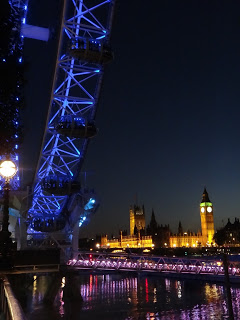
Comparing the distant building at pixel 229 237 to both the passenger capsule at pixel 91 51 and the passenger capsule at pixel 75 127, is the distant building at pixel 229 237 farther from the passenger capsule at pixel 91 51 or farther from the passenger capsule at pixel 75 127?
the passenger capsule at pixel 91 51

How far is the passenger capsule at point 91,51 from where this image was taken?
2377 centimetres

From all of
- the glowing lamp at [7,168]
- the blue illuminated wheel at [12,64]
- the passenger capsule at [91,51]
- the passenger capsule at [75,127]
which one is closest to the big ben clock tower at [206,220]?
the passenger capsule at [75,127]

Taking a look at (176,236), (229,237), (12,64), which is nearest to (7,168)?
(12,64)

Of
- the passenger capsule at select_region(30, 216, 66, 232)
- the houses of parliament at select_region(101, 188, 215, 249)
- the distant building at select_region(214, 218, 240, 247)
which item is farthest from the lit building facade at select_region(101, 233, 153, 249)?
the passenger capsule at select_region(30, 216, 66, 232)

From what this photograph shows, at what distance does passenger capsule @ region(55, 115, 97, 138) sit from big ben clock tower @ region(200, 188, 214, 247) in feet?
527

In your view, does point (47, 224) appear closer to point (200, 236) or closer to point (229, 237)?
point (229, 237)

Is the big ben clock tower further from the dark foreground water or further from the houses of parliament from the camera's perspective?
the dark foreground water

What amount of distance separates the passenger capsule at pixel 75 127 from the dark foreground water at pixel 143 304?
14.8m

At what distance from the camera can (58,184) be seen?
3544 centimetres

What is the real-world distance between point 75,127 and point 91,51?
6198mm

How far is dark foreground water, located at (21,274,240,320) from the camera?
3134cm

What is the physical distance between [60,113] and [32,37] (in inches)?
229

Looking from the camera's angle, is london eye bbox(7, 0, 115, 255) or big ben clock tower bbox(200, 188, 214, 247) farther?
big ben clock tower bbox(200, 188, 214, 247)

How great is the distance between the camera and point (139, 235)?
183 meters
